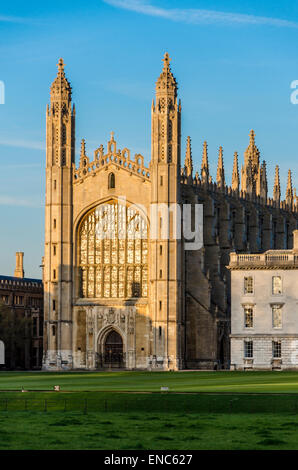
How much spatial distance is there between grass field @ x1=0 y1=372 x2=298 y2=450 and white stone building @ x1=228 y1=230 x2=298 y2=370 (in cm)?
2362

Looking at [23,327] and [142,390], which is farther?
[23,327]

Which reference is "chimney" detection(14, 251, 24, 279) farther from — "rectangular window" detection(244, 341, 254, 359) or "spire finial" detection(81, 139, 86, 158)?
"rectangular window" detection(244, 341, 254, 359)

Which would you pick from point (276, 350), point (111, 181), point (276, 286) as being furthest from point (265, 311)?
point (111, 181)

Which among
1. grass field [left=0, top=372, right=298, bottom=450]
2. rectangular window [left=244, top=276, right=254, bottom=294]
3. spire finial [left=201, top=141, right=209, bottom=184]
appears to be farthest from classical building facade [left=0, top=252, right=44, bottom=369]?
grass field [left=0, top=372, right=298, bottom=450]

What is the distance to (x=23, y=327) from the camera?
414 feet

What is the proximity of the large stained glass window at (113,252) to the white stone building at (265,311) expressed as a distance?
37.1 ft

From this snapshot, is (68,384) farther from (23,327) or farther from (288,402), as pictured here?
(23,327)

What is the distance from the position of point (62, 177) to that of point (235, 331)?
76.2 feet

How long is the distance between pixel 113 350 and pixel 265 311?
17194mm

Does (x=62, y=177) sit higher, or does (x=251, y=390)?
(x=62, y=177)

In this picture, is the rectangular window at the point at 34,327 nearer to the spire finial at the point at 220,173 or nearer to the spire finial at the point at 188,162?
the spire finial at the point at 220,173

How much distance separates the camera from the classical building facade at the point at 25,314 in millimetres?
127062
